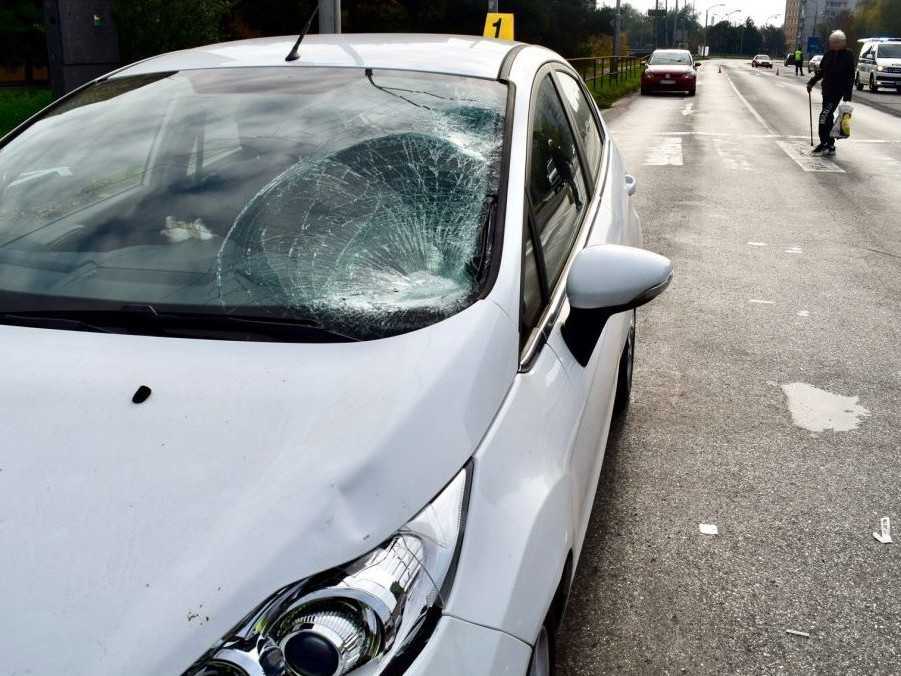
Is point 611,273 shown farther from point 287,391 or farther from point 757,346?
point 757,346

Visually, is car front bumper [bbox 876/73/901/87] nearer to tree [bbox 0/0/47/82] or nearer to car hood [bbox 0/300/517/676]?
tree [bbox 0/0/47/82]

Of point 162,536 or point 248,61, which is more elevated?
point 248,61

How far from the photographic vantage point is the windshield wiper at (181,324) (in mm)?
1977

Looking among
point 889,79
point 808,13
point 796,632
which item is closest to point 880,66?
point 889,79

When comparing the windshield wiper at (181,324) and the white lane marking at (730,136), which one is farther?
the white lane marking at (730,136)

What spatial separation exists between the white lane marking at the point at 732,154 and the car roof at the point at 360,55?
35.2 feet

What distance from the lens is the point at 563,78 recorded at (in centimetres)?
370

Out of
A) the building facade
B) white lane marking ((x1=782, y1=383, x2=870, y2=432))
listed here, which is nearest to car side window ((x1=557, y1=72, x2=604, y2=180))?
white lane marking ((x1=782, y1=383, x2=870, y2=432))

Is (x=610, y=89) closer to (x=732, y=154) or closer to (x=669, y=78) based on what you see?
(x=669, y=78)

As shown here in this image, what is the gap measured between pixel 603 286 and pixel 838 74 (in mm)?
13440

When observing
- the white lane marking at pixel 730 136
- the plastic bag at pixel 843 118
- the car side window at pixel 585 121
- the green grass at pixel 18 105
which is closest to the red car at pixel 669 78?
the white lane marking at pixel 730 136

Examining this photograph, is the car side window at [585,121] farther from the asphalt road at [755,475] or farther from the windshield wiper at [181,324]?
the windshield wiper at [181,324]

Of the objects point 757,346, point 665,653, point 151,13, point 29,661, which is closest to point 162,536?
point 29,661

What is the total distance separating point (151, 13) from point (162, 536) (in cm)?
1557
